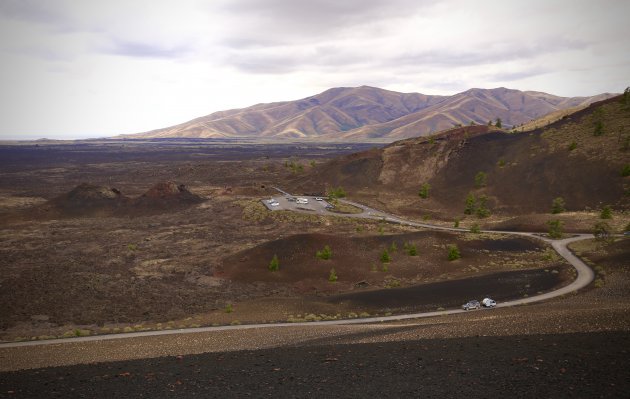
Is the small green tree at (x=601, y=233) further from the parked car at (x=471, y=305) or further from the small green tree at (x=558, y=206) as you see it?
the parked car at (x=471, y=305)

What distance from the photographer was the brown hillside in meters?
77.3

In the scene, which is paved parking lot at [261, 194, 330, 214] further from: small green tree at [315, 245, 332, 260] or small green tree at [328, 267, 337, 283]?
small green tree at [328, 267, 337, 283]

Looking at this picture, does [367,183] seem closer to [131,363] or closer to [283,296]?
[283,296]

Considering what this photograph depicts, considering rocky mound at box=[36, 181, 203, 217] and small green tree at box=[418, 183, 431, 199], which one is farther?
small green tree at box=[418, 183, 431, 199]

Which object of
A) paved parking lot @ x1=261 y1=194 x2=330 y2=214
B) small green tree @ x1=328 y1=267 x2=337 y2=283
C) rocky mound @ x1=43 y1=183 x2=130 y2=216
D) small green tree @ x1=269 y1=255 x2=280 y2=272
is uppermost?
rocky mound @ x1=43 y1=183 x2=130 y2=216

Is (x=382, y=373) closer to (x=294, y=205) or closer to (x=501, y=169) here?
(x=294, y=205)

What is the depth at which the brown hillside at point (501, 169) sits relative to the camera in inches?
3044

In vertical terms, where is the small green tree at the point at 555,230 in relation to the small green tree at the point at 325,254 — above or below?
above

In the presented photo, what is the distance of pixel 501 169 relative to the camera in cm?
9312

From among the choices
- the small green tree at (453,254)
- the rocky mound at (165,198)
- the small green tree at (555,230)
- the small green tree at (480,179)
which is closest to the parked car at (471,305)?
the small green tree at (453,254)

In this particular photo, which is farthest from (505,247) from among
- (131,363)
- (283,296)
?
(131,363)

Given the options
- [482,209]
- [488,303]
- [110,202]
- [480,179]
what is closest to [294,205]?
[482,209]

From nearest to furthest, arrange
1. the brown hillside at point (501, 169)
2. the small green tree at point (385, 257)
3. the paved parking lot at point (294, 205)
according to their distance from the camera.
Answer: the small green tree at point (385, 257) < the brown hillside at point (501, 169) < the paved parking lot at point (294, 205)

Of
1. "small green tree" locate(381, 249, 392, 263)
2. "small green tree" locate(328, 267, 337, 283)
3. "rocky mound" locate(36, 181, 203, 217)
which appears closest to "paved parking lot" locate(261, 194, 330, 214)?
"rocky mound" locate(36, 181, 203, 217)
